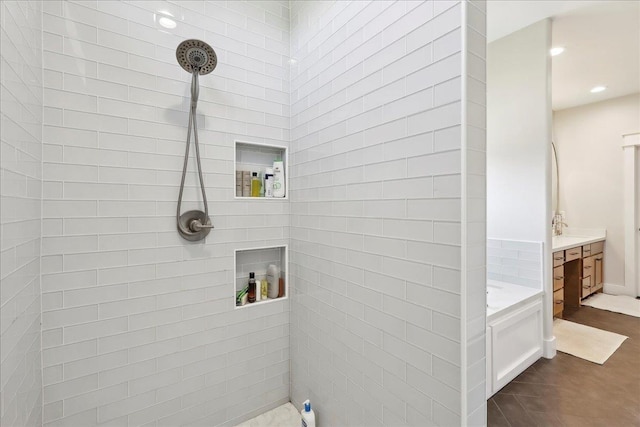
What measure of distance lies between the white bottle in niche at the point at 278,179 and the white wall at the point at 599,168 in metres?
5.11

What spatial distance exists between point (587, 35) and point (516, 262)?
7.58 ft

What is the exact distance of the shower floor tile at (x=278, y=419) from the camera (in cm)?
165

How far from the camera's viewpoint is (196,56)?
132 cm

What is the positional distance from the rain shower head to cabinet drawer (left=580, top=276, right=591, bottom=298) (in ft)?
16.4

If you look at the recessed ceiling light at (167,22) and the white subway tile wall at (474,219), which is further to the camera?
the recessed ceiling light at (167,22)

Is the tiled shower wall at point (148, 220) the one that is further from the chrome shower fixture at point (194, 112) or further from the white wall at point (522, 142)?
the white wall at point (522, 142)

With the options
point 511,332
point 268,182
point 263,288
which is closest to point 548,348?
point 511,332

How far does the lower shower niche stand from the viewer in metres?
1.70

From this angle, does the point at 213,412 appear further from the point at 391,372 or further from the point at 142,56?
the point at 142,56

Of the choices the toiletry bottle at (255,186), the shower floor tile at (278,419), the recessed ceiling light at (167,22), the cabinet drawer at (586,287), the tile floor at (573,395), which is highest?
the recessed ceiling light at (167,22)

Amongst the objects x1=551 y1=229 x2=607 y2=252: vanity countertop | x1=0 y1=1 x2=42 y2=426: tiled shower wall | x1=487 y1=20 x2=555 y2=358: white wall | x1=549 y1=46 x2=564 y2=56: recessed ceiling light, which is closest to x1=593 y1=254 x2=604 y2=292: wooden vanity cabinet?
x1=551 y1=229 x2=607 y2=252: vanity countertop

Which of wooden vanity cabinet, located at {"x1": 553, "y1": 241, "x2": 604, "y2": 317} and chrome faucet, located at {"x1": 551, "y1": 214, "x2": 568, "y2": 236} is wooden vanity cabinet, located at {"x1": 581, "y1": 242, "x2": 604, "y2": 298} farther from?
chrome faucet, located at {"x1": 551, "y1": 214, "x2": 568, "y2": 236}

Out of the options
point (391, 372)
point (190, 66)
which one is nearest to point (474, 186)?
point (391, 372)

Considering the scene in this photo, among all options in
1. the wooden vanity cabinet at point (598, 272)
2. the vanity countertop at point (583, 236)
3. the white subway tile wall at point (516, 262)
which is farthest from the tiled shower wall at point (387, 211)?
the wooden vanity cabinet at point (598, 272)
